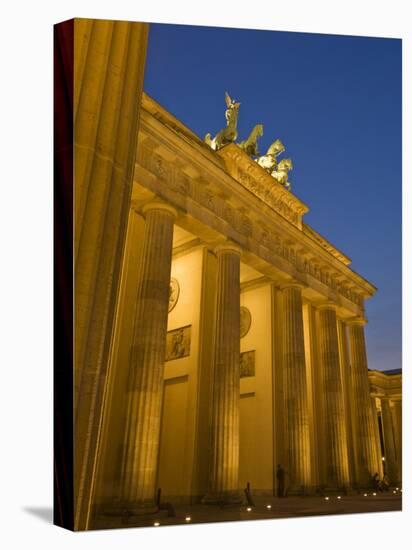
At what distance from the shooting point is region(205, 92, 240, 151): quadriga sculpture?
69.9 ft

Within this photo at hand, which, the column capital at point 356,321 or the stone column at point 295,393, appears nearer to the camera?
the stone column at point 295,393

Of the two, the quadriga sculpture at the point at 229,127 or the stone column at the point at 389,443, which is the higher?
the quadriga sculpture at the point at 229,127

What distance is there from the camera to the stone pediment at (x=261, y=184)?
2020cm

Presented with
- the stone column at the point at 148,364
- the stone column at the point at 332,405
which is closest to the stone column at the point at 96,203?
the stone column at the point at 148,364

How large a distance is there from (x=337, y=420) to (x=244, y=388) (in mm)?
4541

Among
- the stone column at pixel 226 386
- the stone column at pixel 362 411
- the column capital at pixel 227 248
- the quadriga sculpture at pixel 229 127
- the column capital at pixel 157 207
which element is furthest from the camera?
the stone column at pixel 362 411

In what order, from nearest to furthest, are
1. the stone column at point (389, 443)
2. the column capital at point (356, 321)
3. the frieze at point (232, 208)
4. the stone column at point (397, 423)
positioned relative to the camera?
the frieze at point (232, 208) → the column capital at point (356, 321) → the stone column at point (389, 443) → the stone column at point (397, 423)

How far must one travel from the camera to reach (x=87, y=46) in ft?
Answer: 20.1

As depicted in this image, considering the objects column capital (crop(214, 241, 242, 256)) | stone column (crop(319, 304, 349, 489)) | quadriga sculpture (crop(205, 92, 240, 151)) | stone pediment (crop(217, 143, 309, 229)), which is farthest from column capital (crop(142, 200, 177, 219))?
stone column (crop(319, 304, 349, 489))

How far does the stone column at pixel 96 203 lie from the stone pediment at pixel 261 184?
1268cm

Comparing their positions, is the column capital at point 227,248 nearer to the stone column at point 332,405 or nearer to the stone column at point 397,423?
the stone column at point 332,405

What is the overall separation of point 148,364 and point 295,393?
8.67 meters
